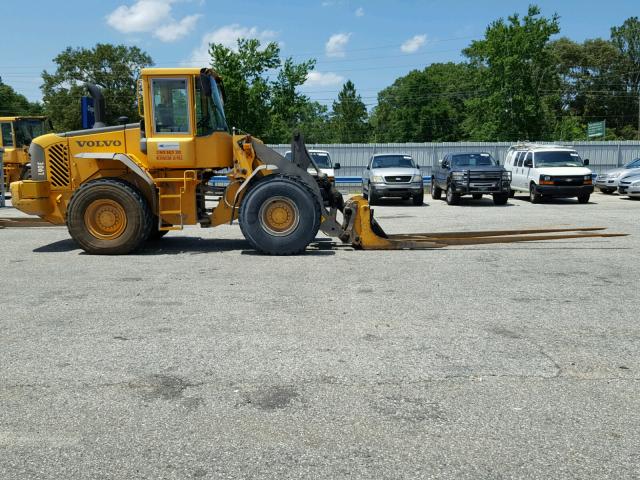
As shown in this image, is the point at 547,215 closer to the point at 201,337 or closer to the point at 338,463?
the point at 201,337

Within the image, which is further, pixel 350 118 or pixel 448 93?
pixel 350 118

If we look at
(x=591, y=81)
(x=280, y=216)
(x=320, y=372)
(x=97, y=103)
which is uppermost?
(x=591, y=81)

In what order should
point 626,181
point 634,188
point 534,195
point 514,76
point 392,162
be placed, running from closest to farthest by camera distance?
1. point 534,195
2. point 392,162
3. point 634,188
4. point 626,181
5. point 514,76

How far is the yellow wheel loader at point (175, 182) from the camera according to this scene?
1009cm

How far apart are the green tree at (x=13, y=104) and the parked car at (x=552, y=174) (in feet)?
240

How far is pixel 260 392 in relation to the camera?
4.33 meters

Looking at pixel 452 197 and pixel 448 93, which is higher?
pixel 448 93

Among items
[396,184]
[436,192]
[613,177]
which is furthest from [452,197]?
[613,177]

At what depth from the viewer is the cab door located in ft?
33.0

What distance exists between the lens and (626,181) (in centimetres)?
2395

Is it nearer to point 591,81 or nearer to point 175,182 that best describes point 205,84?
point 175,182

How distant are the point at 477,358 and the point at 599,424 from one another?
1.28 m

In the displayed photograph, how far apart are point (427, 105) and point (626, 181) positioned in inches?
2483

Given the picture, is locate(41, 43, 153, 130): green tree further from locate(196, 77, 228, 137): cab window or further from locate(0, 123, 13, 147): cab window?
locate(196, 77, 228, 137): cab window
